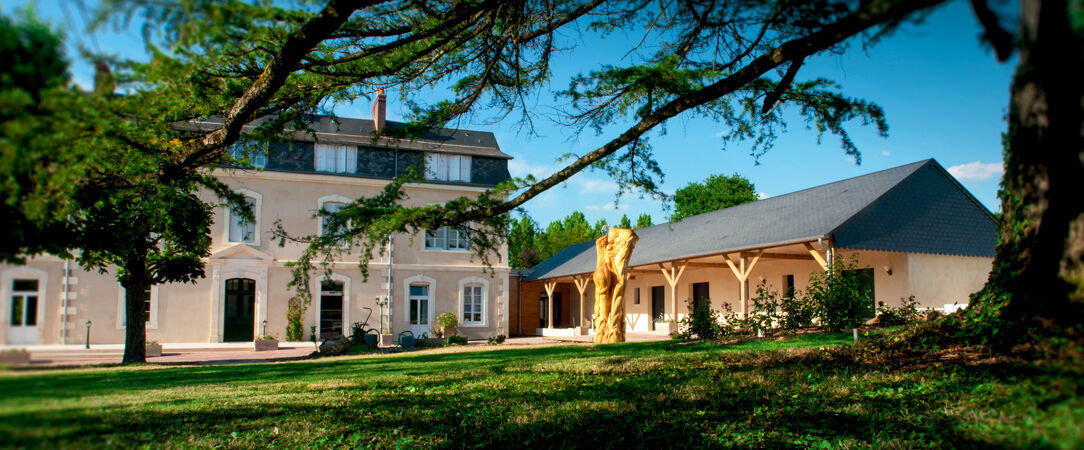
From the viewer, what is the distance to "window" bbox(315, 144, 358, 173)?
945 inches

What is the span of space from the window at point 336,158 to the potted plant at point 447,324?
254 inches

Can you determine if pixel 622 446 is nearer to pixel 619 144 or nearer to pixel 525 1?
pixel 619 144

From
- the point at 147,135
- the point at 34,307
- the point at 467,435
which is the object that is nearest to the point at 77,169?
the point at 34,307

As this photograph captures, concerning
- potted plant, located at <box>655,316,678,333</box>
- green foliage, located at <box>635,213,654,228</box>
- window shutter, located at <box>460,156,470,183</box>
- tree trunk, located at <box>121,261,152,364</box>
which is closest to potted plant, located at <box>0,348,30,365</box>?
tree trunk, located at <box>121,261,152,364</box>

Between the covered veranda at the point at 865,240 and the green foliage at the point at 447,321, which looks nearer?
the covered veranda at the point at 865,240

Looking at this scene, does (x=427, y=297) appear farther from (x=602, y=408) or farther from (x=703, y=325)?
(x=602, y=408)

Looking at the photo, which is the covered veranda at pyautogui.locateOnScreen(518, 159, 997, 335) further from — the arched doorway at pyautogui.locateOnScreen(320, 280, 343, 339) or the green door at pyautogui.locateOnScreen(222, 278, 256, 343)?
the green door at pyautogui.locateOnScreen(222, 278, 256, 343)

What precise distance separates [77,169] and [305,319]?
22.1 metres

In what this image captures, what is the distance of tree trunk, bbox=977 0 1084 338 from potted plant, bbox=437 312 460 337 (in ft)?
74.1

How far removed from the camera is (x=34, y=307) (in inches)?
76.1

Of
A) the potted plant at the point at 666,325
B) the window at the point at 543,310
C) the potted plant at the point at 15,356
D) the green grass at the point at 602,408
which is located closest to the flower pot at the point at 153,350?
the green grass at the point at 602,408

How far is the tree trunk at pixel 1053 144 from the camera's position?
4.51ft

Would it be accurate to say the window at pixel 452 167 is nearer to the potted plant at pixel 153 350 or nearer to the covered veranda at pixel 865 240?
the covered veranda at pixel 865 240

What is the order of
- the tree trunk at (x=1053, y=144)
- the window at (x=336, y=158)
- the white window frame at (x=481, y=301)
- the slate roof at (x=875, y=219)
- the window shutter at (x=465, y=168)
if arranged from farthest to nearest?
the window shutter at (x=465, y=168) < the white window frame at (x=481, y=301) < the window at (x=336, y=158) < the slate roof at (x=875, y=219) < the tree trunk at (x=1053, y=144)
